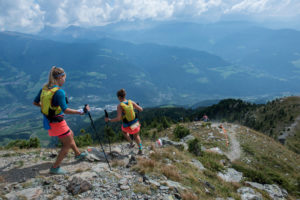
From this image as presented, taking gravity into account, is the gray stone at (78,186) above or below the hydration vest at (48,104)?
below

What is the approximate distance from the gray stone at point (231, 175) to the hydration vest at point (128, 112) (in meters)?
5.98

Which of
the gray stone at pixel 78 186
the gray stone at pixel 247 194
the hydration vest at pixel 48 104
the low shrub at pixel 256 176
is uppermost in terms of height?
the hydration vest at pixel 48 104

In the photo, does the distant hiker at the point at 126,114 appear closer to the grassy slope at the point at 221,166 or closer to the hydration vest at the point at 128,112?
the hydration vest at the point at 128,112

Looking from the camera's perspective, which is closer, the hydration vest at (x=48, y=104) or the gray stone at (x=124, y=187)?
the hydration vest at (x=48, y=104)

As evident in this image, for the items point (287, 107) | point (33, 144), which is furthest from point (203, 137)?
point (287, 107)

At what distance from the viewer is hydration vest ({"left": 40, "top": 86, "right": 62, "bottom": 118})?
5.59 metres

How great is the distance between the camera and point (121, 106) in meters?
7.88

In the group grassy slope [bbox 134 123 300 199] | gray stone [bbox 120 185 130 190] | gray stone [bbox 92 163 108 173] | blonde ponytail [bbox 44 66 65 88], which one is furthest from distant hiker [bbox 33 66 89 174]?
grassy slope [bbox 134 123 300 199]

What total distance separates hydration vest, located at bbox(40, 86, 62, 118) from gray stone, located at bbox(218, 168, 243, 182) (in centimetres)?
883

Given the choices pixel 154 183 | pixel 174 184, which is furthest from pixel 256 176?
pixel 154 183

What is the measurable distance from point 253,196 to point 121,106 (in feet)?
23.1

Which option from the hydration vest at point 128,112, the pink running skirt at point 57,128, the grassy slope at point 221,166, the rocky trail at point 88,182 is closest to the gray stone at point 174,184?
the rocky trail at point 88,182

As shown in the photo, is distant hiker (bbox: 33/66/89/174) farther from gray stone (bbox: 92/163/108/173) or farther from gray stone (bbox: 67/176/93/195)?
gray stone (bbox: 92/163/108/173)

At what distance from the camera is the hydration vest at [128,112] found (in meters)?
7.92
